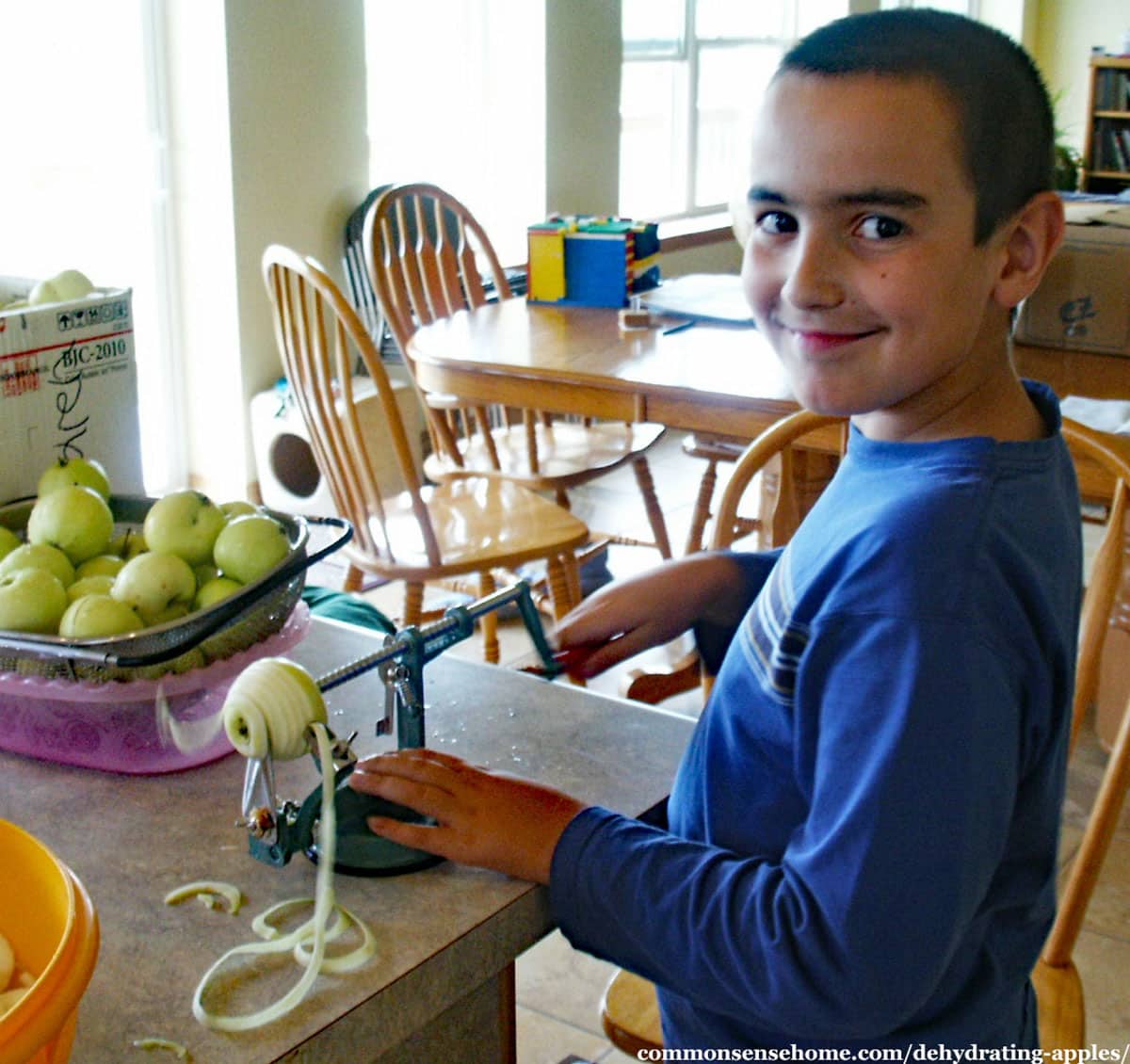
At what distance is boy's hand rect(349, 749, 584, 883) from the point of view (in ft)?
2.77

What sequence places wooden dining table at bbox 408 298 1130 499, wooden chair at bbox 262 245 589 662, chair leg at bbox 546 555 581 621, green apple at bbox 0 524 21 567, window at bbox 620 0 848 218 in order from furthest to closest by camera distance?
window at bbox 620 0 848 218 < chair leg at bbox 546 555 581 621 < wooden chair at bbox 262 245 589 662 < wooden dining table at bbox 408 298 1130 499 < green apple at bbox 0 524 21 567

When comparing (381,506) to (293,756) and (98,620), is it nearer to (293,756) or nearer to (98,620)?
(98,620)

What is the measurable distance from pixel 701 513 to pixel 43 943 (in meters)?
2.49

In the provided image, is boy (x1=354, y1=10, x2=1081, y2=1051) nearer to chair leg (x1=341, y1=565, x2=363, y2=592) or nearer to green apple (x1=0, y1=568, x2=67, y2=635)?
green apple (x1=0, y1=568, x2=67, y2=635)

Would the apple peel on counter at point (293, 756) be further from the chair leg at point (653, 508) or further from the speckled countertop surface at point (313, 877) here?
the chair leg at point (653, 508)

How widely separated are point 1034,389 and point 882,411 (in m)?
0.12

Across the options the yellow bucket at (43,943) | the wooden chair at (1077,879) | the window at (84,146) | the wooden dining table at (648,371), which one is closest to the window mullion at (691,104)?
the window at (84,146)

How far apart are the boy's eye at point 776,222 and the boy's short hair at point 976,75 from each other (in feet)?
0.25

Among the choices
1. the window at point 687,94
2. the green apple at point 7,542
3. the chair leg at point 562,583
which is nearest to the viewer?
the green apple at point 7,542

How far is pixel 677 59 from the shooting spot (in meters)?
5.61

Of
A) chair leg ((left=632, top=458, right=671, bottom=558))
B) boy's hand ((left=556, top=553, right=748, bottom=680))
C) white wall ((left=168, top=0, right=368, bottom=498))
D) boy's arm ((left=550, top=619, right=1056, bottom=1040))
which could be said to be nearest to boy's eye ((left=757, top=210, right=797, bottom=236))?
boy's arm ((left=550, top=619, right=1056, bottom=1040))

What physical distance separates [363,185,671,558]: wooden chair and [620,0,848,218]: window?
216 centimetres

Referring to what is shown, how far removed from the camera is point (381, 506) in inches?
103

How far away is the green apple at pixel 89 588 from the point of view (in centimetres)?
98
